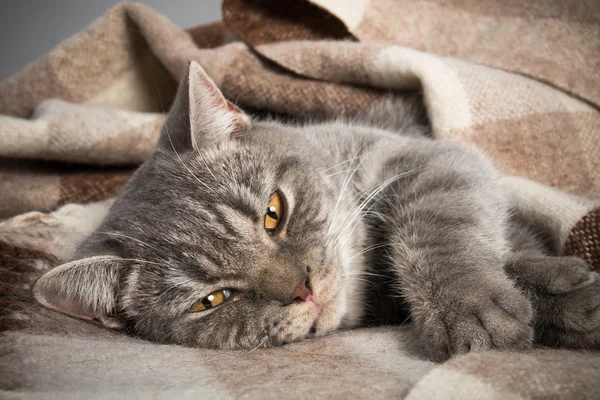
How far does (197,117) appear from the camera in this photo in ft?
4.09

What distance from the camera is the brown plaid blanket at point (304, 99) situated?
1100mm

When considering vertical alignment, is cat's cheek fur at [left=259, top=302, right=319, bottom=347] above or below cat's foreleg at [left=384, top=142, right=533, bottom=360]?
below

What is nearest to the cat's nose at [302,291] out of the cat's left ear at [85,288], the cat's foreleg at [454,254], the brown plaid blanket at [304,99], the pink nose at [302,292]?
the pink nose at [302,292]

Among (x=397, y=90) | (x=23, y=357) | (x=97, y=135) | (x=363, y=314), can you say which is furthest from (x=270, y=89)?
(x=23, y=357)

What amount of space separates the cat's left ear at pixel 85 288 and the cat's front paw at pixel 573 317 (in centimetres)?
98

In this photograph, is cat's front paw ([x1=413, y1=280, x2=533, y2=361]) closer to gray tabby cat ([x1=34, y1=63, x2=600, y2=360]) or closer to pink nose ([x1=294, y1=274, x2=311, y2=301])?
gray tabby cat ([x1=34, y1=63, x2=600, y2=360])

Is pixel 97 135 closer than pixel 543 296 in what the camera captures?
No

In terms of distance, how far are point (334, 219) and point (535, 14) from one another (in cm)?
130

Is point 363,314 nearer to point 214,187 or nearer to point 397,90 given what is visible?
point 214,187

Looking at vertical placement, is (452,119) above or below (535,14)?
below

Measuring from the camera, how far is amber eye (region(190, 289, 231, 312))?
109 cm

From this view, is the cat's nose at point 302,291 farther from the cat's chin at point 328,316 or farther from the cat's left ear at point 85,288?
the cat's left ear at point 85,288

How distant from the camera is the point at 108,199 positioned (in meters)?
1.94

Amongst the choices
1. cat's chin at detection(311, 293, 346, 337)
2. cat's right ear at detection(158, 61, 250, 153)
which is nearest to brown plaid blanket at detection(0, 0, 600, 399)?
cat's chin at detection(311, 293, 346, 337)
